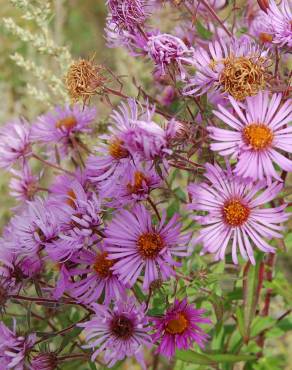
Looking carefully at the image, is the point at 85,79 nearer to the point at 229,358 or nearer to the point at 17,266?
the point at 17,266

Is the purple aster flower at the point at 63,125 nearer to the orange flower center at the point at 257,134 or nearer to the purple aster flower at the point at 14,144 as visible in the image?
the purple aster flower at the point at 14,144

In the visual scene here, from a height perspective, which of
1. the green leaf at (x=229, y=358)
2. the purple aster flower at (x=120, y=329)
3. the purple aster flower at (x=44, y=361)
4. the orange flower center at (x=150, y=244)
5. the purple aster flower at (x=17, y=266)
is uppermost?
the orange flower center at (x=150, y=244)

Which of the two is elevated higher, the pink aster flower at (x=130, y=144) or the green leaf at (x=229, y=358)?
the pink aster flower at (x=130, y=144)

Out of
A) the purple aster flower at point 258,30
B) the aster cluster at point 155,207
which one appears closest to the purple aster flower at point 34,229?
the aster cluster at point 155,207

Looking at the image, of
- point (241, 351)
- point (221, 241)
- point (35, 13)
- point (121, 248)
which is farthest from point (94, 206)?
point (35, 13)

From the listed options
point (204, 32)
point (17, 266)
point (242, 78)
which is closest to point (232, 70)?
point (242, 78)

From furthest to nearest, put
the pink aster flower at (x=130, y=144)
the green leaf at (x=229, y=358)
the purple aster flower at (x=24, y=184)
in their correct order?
the purple aster flower at (x=24, y=184), the green leaf at (x=229, y=358), the pink aster flower at (x=130, y=144)

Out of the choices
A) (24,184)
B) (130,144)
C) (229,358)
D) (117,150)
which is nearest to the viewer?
(130,144)
